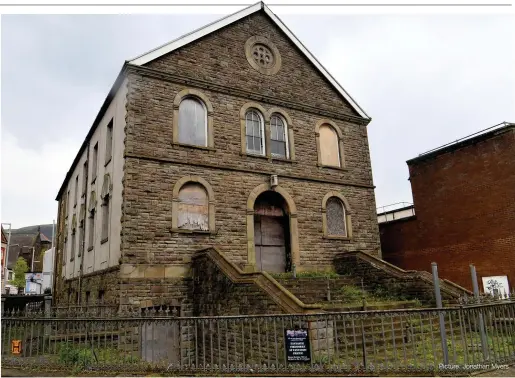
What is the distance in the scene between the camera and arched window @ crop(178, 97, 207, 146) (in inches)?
599

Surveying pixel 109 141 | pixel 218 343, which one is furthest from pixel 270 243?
pixel 218 343

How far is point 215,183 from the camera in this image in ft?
49.5

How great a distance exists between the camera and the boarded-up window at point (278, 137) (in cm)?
1702

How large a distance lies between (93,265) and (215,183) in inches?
232

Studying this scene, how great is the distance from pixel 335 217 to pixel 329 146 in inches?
123

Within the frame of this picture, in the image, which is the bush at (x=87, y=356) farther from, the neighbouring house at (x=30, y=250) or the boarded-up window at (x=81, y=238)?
the neighbouring house at (x=30, y=250)

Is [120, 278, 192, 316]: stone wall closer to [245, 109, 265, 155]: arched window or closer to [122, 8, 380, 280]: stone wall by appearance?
[122, 8, 380, 280]: stone wall

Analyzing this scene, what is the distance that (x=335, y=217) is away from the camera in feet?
57.7

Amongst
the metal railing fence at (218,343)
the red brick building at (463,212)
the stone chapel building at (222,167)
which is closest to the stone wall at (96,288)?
the stone chapel building at (222,167)

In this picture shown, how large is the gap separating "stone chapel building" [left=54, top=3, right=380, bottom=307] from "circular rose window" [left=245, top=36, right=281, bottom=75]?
0.05 meters

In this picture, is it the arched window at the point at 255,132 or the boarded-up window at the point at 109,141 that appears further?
the arched window at the point at 255,132

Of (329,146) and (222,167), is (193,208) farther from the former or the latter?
(329,146)

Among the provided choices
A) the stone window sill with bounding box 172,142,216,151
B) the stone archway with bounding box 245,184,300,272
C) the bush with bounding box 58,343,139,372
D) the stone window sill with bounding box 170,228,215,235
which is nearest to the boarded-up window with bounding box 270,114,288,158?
the stone archway with bounding box 245,184,300,272

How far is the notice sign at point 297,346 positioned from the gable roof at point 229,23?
35.5 feet
